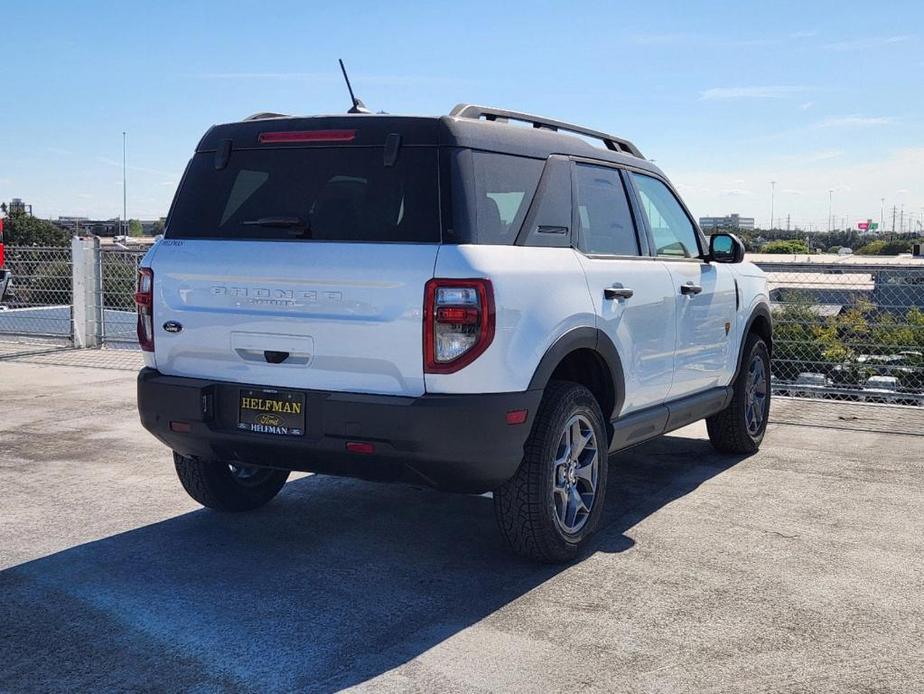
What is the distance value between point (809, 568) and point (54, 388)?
7808 mm

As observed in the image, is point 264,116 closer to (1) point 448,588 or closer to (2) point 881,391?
(1) point 448,588

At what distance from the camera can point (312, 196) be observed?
15.5 feet

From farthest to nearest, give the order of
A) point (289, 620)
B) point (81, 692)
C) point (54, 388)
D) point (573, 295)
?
point (54, 388), point (573, 295), point (289, 620), point (81, 692)

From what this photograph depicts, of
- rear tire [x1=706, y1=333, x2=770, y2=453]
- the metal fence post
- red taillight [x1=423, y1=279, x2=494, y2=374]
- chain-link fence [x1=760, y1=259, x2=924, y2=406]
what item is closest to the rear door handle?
red taillight [x1=423, y1=279, x2=494, y2=374]

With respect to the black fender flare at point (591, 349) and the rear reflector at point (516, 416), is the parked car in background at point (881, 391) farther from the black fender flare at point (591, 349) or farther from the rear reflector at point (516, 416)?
the rear reflector at point (516, 416)

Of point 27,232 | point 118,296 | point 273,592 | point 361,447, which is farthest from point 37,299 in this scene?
point 27,232

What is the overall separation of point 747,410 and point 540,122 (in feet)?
10.4

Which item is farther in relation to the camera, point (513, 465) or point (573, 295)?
point (573, 295)

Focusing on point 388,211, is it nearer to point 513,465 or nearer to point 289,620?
point 513,465

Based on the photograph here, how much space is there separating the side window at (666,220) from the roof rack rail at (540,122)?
216mm

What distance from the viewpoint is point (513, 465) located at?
456 cm

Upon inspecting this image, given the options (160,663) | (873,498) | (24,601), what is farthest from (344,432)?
(873,498)

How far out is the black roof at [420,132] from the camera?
14.9 feet

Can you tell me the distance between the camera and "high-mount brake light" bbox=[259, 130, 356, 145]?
4684 millimetres
